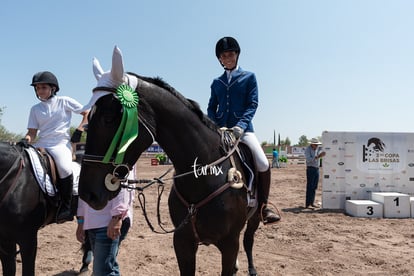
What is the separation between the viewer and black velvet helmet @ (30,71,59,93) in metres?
4.38

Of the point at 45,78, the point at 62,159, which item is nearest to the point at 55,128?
the point at 62,159

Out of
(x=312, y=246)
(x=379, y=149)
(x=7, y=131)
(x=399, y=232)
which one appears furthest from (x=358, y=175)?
(x=7, y=131)

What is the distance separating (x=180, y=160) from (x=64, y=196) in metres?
2.39

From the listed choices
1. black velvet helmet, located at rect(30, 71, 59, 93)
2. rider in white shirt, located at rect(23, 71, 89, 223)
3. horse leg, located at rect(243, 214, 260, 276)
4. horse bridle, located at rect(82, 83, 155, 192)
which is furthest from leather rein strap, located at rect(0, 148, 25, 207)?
horse leg, located at rect(243, 214, 260, 276)

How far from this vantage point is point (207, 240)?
9.40 ft

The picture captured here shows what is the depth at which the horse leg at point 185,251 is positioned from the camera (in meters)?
2.88

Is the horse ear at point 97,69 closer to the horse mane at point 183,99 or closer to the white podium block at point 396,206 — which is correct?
the horse mane at point 183,99

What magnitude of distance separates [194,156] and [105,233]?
3.22 ft

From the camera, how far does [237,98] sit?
3.53m

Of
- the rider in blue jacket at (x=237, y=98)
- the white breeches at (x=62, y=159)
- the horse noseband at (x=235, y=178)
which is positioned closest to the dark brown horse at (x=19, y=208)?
the white breeches at (x=62, y=159)

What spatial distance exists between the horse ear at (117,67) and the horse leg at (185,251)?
1.42 metres

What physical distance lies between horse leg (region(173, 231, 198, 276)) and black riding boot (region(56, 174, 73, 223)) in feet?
6.60

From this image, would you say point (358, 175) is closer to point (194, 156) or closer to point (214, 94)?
point (214, 94)

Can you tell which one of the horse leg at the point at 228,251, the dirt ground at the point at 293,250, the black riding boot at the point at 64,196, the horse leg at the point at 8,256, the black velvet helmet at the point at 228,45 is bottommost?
the dirt ground at the point at 293,250
